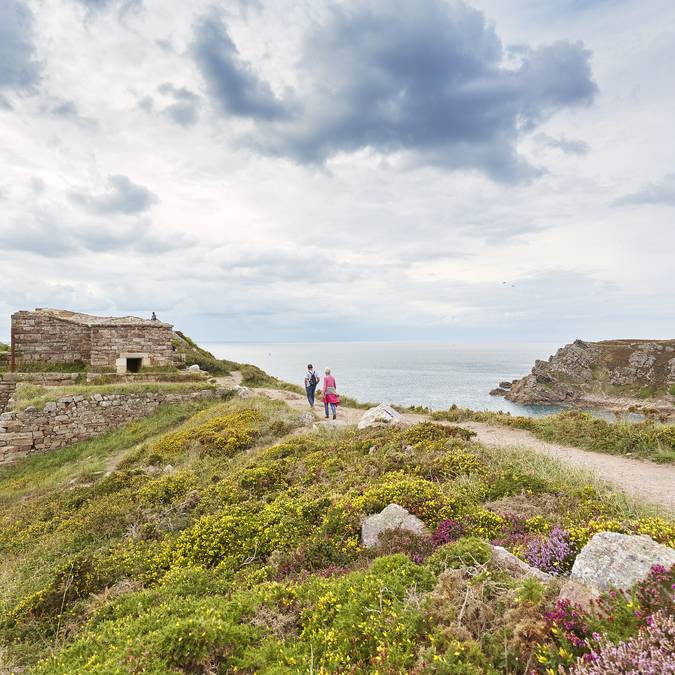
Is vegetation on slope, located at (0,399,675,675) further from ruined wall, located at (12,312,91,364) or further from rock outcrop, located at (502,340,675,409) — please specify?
rock outcrop, located at (502,340,675,409)

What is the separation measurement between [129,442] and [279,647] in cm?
1813

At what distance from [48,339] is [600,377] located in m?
81.5

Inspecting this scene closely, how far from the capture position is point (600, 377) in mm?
72875

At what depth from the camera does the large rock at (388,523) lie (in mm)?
5895

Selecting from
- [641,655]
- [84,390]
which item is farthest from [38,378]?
[641,655]

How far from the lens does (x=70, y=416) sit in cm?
2039

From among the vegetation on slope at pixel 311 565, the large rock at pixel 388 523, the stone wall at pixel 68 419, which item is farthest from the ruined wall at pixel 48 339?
the large rock at pixel 388 523

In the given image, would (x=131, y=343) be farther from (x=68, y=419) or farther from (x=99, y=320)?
(x=68, y=419)

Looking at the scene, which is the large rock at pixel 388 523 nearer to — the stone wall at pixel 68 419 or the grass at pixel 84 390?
the stone wall at pixel 68 419

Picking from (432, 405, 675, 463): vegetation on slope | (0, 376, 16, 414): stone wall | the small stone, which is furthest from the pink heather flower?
(0, 376, 16, 414): stone wall

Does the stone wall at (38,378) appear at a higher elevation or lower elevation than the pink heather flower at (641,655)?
higher

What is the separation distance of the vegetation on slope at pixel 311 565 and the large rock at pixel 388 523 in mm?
181

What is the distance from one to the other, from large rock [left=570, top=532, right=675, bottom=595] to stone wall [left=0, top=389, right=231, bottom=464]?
22186mm

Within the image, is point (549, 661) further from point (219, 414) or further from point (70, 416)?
point (70, 416)
